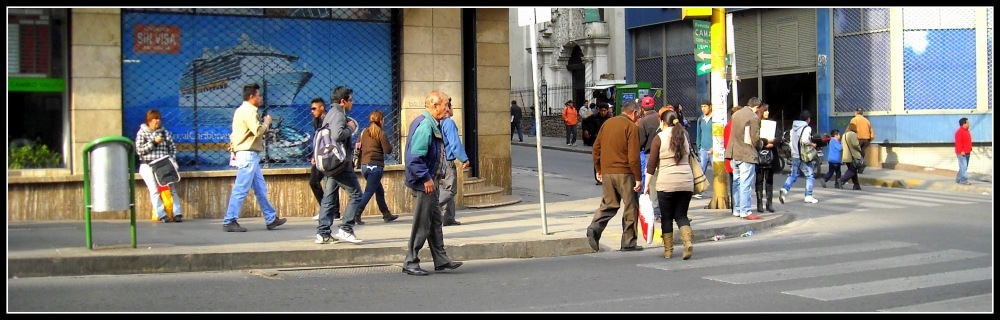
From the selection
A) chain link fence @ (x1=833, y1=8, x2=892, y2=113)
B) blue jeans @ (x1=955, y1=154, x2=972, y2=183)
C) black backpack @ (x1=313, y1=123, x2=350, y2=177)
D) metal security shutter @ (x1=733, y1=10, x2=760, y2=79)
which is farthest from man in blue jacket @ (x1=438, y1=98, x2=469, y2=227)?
metal security shutter @ (x1=733, y1=10, x2=760, y2=79)

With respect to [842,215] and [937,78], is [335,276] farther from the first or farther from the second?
[937,78]

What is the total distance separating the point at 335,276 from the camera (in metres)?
8.27

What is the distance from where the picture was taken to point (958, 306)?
269 inches

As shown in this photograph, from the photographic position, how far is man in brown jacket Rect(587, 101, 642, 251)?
9.70 m

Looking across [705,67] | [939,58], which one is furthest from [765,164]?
[939,58]

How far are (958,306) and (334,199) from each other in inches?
220

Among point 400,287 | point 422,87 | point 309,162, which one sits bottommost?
point 400,287

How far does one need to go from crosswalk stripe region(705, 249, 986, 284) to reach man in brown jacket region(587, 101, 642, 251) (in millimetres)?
1732

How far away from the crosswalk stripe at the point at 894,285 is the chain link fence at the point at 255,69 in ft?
23.0

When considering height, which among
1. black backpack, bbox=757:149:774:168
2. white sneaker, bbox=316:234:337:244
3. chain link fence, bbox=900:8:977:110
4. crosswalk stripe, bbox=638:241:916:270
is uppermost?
chain link fence, bbox=900:8:977:110

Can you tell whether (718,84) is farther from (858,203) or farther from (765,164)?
(858,203)

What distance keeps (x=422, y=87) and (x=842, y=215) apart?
635cm

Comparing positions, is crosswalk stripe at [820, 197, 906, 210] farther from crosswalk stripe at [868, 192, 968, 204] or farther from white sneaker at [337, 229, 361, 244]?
white sneaker at [337, 229, 361, 244]

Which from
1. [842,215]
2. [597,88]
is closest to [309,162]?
[842,215]
